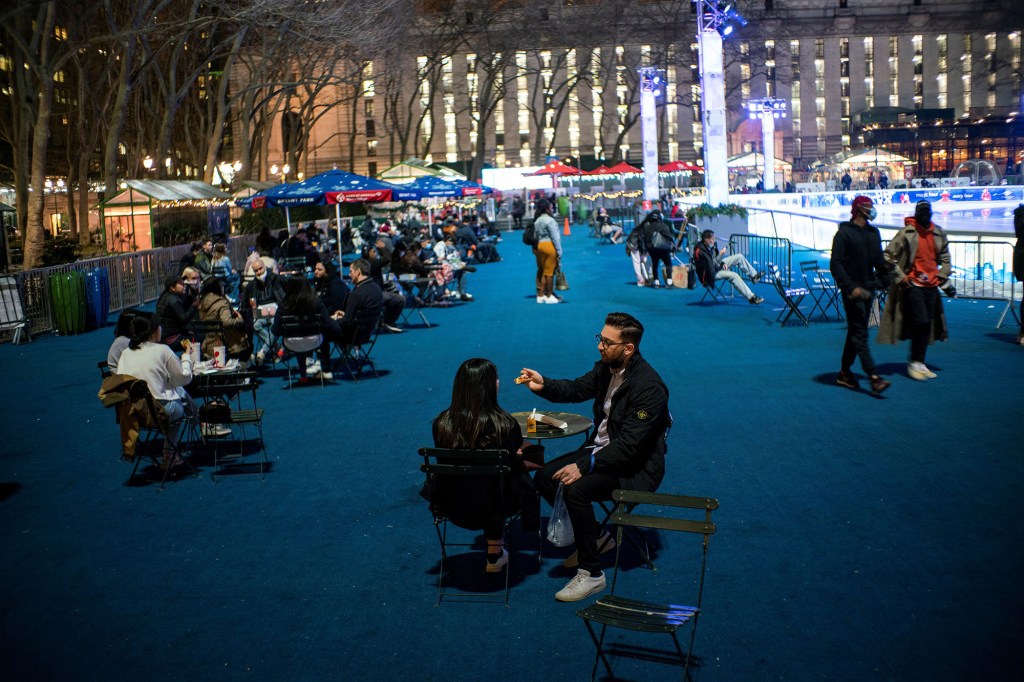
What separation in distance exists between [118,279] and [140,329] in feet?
51.9

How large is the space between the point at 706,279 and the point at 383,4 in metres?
23.1

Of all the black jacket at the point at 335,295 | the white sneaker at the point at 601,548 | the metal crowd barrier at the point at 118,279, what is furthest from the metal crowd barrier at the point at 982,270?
the metal crowd barrier at the point at 118,279

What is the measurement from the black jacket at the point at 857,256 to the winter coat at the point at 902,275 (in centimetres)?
21

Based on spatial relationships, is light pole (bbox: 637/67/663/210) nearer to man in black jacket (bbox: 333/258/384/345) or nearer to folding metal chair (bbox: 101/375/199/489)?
man in black jacket (bbox: 333/258/384/345)

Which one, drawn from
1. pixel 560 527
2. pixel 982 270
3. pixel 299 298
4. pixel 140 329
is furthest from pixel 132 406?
pixel 982 270

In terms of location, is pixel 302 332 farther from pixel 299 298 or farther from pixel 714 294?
pixel 714 294

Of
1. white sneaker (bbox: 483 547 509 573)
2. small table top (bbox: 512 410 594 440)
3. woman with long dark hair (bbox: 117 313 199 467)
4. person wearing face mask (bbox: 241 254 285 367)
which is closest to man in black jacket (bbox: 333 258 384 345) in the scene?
person wearing face mask (bbox: 241 254 285 367)

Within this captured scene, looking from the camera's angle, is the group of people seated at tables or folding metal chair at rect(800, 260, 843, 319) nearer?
the group of people seated at tables

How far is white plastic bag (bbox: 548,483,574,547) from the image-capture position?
6406mm

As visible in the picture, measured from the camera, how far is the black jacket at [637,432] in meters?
6.21

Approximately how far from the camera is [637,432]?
20.4 ft

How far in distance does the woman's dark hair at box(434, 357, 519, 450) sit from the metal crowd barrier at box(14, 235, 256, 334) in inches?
605

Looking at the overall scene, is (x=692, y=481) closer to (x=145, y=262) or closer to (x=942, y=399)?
(x=942, y=399)

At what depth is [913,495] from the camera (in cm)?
787
